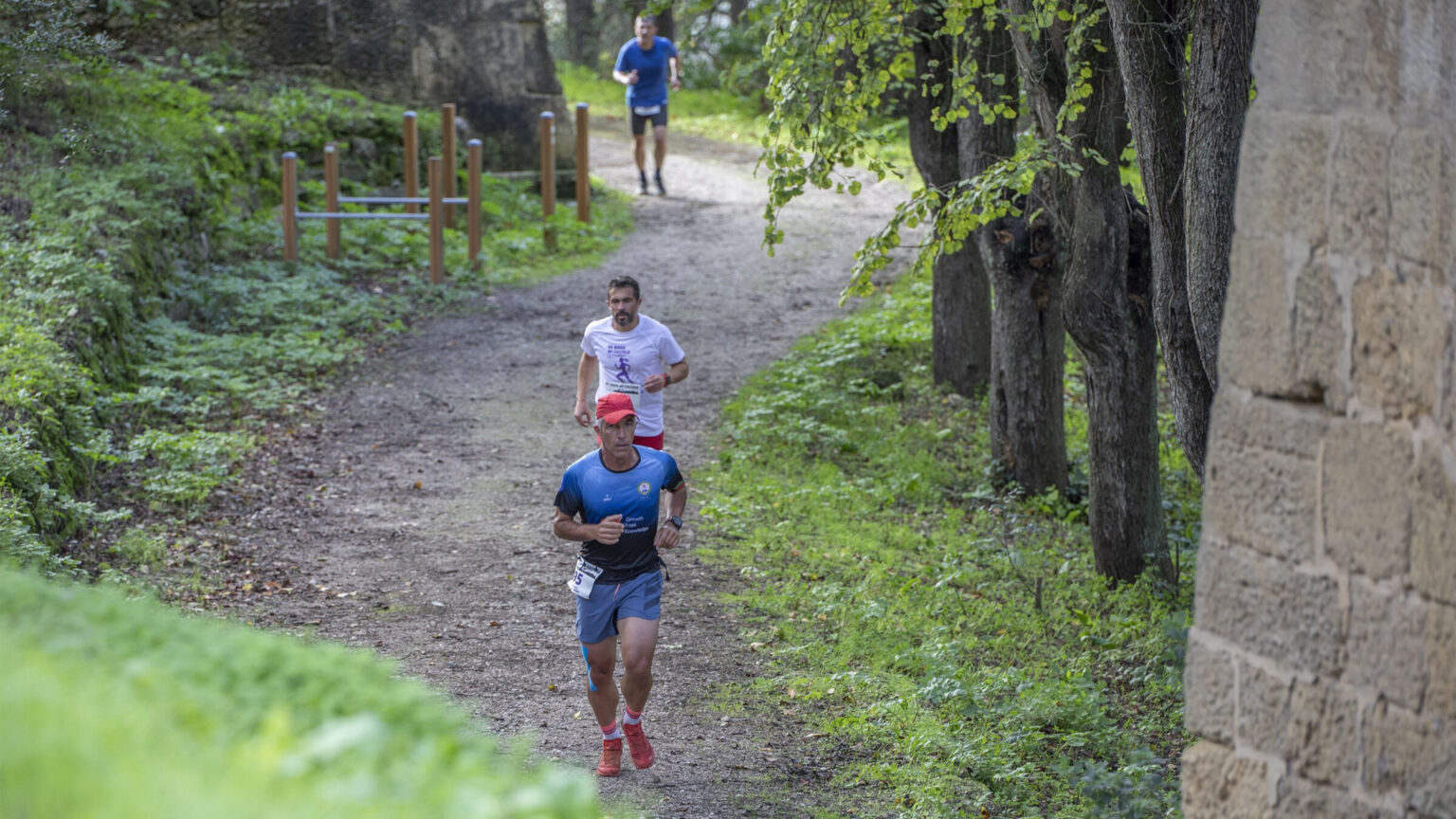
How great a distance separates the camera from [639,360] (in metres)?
7.58

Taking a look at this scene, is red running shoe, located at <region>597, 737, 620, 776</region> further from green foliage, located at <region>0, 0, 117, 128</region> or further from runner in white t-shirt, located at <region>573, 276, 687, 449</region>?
green foliage, located at <region>0, 0, 117, 128</region>

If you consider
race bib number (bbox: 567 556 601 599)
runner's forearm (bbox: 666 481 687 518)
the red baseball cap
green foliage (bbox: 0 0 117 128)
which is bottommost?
race bib number (bbox: 567 556 601 599)

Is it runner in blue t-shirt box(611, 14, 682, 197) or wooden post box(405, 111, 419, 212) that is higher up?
runner in blue t-shirt box(611, 14, 682, 197)

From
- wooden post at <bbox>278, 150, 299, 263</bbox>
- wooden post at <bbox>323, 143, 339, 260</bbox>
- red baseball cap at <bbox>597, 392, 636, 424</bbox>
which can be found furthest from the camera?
wooden post at <bbox>323, 143, 339, 260</bbox>

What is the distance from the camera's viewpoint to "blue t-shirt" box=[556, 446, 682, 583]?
5945 mm

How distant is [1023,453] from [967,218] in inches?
111

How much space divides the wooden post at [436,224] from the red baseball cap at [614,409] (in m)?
8.38

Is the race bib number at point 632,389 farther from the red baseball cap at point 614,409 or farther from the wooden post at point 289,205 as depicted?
the wooden post at point 289,205

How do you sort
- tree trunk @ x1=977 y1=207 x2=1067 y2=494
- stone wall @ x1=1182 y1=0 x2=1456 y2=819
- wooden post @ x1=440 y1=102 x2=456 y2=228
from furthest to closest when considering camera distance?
1. wooden post @ x1=440 y1=102 x2=456 y2=228
2. tree trunk @ x1=977 y1=207 x2=1067 y2=494
3. stone wall @ x1=1182 y1=0 x2=1456 y2=819

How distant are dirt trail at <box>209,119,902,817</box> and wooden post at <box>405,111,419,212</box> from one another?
198cm

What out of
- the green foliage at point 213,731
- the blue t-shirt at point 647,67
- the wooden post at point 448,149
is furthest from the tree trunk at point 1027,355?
the blue t-shirt at point 647,67

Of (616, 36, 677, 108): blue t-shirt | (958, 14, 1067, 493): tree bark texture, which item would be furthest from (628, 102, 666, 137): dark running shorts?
(958, 14, 1067, 493): tree bark texture

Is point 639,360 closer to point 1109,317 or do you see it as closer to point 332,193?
point 1109,317

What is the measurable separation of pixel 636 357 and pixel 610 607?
1.95 metres
